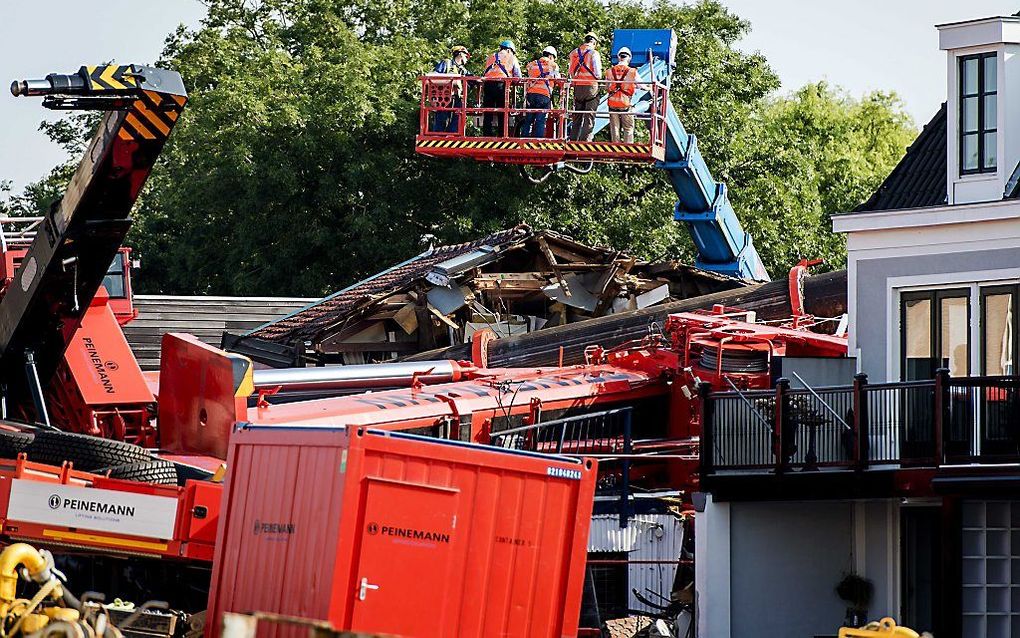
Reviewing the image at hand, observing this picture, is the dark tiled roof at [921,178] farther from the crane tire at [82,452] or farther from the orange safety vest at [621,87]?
the orange safety vest at [621,87]

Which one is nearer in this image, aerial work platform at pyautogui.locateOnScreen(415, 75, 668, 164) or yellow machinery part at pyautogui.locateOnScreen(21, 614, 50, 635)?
yellow machinery part at pyautogui.locateOnScreen(21, 614, 50, 635)

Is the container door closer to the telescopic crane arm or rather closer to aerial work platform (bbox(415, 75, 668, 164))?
the telescopic crane arm

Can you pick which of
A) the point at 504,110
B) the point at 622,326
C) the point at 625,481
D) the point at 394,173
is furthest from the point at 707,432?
the point at 394,173

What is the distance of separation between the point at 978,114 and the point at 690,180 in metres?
15.8

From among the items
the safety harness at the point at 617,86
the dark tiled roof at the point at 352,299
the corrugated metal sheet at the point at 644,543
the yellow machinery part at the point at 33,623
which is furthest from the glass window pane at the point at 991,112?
the dark tiled roof at the point at 352,299

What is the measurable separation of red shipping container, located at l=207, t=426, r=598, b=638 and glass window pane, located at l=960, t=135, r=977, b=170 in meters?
7.12

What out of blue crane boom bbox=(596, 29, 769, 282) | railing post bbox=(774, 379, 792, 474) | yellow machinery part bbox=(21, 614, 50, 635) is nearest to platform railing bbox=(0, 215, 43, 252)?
yellow machinery part bbox=(21, 614, 50, 635)

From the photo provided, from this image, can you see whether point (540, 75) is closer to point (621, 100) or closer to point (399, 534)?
point (621, 100)

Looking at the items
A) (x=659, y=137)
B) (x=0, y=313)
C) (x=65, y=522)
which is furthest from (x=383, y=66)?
(x=65, y=522)

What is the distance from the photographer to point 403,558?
1491 centimetres

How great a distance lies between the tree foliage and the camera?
153 ft

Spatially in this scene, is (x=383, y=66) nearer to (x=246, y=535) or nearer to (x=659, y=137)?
(x=659, y=137)

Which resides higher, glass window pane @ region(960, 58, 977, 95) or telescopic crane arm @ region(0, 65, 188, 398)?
glass window pane @ region(960, 58, 977, 95)

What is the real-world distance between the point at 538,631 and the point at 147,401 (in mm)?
6201
